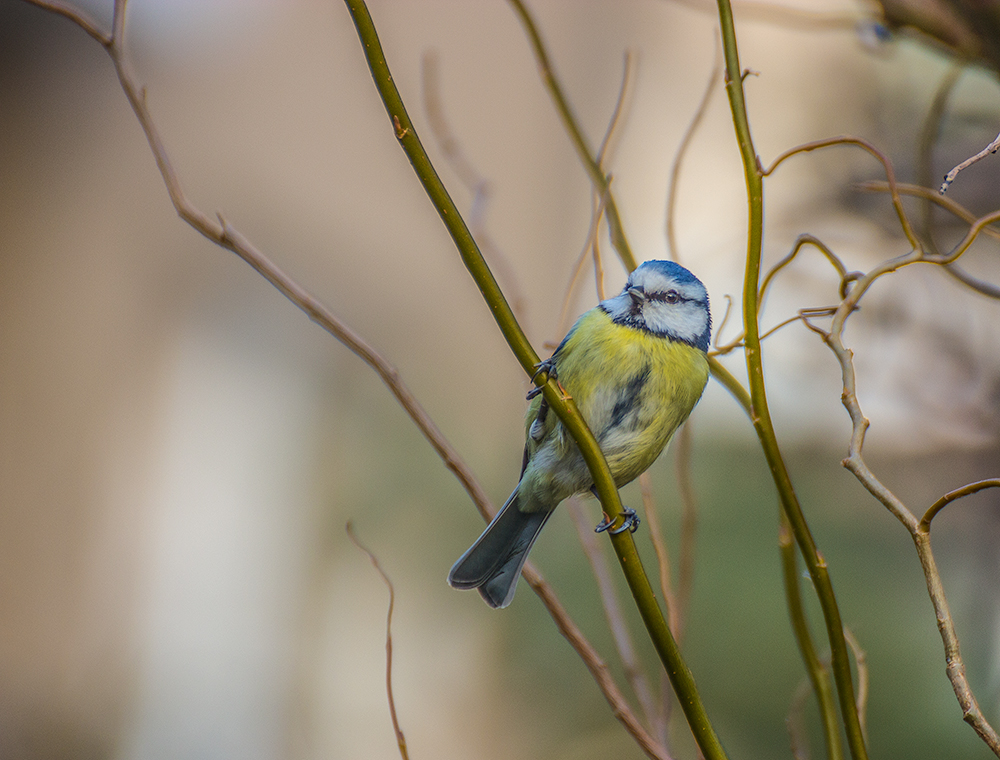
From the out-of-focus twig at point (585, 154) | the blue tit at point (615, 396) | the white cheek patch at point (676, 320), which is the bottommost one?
the blue tit at point (615, 396)

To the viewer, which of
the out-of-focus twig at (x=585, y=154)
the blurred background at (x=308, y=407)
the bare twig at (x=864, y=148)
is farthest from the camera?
the blurred background at (x=308, y=407)

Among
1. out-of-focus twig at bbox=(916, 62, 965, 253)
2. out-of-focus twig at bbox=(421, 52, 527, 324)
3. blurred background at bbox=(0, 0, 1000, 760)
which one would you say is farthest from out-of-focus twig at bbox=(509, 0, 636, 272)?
blurred background at bbox=(0, 0, 1000, 760)

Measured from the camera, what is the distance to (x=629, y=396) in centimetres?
78

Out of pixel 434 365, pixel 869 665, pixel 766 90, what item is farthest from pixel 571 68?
pixel 869 665

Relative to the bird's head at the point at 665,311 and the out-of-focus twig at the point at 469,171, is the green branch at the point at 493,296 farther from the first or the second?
the bird's head at the point at 665,311

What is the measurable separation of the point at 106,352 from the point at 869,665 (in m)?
2.17

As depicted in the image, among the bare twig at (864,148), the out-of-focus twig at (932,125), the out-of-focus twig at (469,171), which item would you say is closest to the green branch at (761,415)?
the bare twig at (864,148)

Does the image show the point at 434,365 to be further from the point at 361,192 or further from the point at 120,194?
the point at 120,194

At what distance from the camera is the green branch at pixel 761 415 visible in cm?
49

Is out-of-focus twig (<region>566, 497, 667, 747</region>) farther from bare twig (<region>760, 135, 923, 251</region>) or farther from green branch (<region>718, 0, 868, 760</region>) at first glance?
bare twig (<region>760, 135, 923, 251</region>)

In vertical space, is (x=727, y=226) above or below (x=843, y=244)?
above

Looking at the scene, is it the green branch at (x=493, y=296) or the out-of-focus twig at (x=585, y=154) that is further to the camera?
the out-of-focus twig at (x=585, y=154)

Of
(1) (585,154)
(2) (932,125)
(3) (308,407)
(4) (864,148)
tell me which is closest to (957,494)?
(4) (864,148)

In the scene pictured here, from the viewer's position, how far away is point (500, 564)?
0.74 meters
